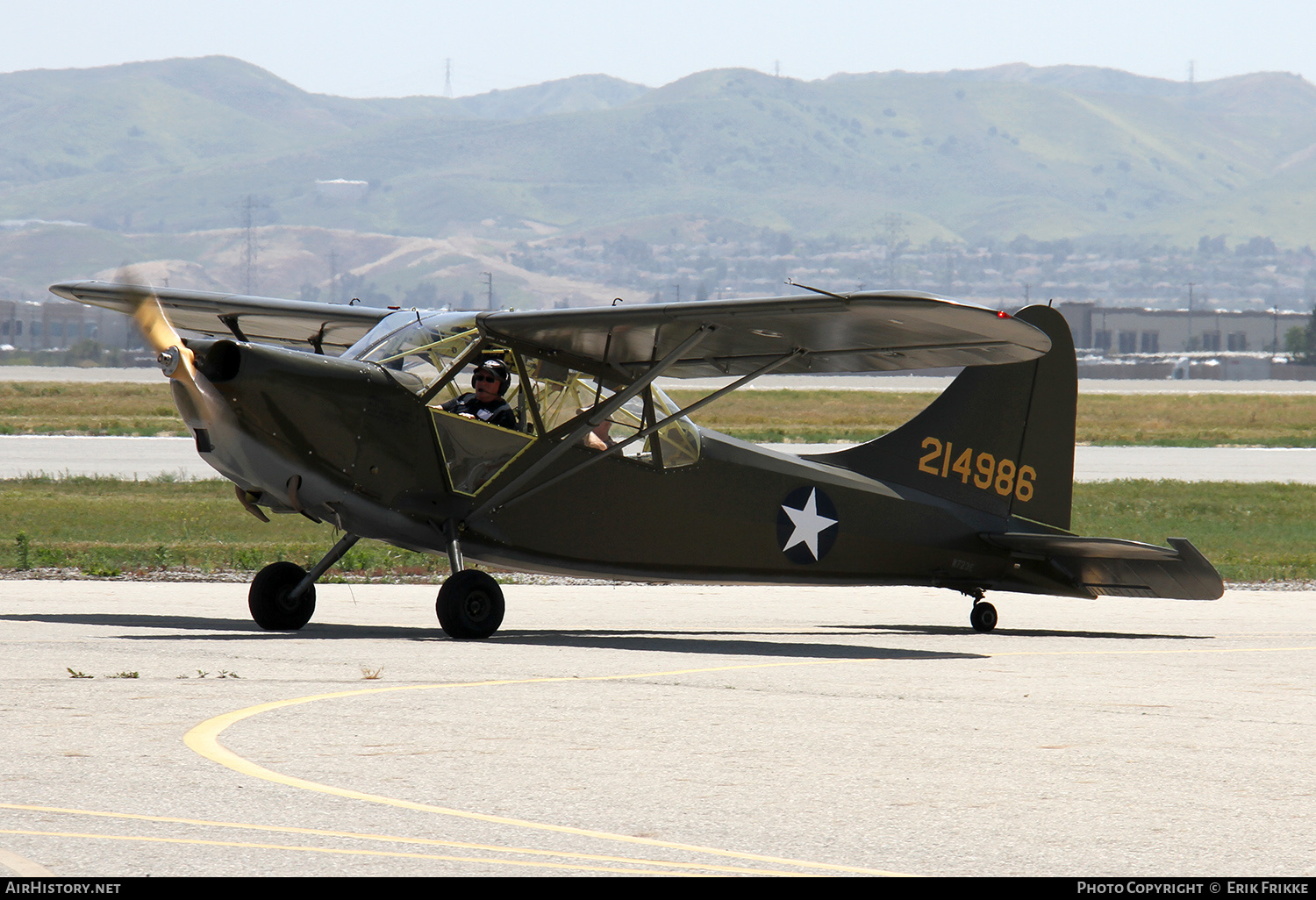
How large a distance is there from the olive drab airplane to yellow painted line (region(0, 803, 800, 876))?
5.45 meters

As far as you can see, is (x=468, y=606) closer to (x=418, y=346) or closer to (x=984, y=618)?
(x=418, y=346)

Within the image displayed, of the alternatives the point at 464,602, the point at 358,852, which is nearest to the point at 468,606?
the point at 464,602

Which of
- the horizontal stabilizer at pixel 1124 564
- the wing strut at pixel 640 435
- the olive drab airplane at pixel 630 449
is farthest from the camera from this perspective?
the horizontal stabilizer at pixel 1124 564

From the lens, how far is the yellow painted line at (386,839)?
15.9 ft

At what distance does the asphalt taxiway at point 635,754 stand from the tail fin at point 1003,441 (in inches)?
84.1

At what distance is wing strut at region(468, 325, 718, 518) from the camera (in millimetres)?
11734

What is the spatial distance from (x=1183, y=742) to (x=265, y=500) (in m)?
6.81

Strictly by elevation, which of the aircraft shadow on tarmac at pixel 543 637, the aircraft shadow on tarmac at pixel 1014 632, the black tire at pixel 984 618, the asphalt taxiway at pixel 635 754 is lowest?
the aircraft shadow on tarmac at pixel 1014 632

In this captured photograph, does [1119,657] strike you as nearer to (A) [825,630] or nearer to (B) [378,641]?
(A) [825,630]

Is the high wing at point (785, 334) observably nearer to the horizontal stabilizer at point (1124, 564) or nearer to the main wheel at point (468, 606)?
the main wheel at point (468, 606)

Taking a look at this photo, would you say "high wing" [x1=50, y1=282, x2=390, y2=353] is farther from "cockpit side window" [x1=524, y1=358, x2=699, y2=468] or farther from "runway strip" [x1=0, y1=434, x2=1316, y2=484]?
→ "runway strip" [x1=0, y1=434, x2=1316, y2=484]

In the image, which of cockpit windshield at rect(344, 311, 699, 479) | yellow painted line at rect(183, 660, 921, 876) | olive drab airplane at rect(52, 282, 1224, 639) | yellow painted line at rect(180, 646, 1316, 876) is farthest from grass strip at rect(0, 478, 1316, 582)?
yellow painted line at rect(183, 660, 921, 876)

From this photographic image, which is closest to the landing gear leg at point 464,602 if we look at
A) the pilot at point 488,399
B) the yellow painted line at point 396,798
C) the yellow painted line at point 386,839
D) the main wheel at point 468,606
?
the main wheel at point 468,606

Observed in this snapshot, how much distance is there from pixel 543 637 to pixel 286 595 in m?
2.07
